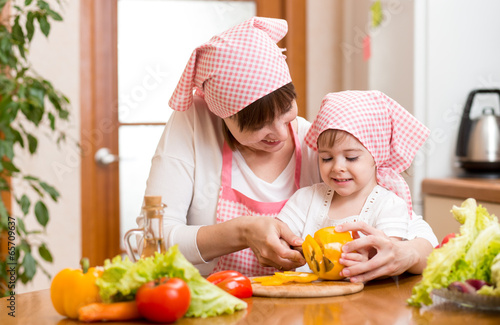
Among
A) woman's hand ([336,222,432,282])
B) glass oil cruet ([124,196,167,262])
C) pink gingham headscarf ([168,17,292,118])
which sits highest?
pink gingham headscarf ([168,17,292,118])

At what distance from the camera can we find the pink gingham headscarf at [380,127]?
1489 mm

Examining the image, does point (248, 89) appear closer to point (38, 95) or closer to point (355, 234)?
point (355, 234)

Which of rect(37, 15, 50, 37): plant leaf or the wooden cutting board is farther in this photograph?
A: rect(37, 15, 50, 37): plant leaf

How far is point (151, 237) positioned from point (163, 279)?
0.39 feet

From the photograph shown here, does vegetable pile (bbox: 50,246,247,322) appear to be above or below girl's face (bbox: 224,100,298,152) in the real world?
below

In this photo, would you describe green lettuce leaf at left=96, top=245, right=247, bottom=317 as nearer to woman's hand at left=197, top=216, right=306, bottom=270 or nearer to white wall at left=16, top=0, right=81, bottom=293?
woman's hand at left=197, top=216, right=306, bottom=270

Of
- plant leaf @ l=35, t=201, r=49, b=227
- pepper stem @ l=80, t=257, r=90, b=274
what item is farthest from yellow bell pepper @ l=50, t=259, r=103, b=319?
plant leaf @ l=35, t=201, r=49, b=227

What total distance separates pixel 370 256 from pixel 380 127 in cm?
35

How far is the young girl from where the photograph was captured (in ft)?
4.89

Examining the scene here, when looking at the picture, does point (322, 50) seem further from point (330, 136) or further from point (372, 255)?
point (372, 255)

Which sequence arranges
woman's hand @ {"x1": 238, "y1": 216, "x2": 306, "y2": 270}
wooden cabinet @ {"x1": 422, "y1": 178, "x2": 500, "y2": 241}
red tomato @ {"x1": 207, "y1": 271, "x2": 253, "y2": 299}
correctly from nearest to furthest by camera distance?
red tomato @ {"x1": 207, "y1": 271, "x2": 253, "y2": 299} → woman's hand @ {"x1": 238, "y1": 216, "x2": 306, "y2": 270} → wooden cabinet @ {"x1": 422, "y1": 178, "x2": 500, "y2": 241}

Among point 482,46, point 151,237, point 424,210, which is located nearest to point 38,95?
point 151,237

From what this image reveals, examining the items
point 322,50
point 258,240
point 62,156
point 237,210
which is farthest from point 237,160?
point 322,50

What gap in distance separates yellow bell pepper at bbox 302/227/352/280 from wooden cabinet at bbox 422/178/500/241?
1.20m
